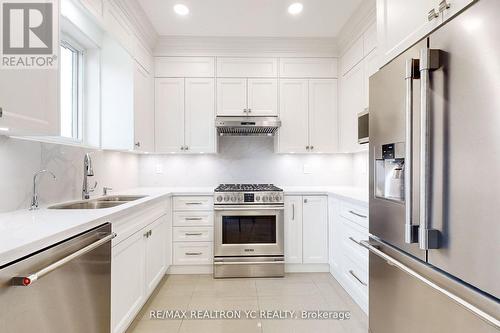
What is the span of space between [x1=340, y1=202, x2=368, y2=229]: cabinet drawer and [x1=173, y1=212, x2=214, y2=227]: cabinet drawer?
4.70ft

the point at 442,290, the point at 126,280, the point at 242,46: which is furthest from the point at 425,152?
the point at 242,46

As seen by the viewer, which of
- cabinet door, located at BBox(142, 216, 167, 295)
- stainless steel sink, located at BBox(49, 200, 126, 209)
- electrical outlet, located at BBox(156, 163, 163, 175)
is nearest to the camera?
stainless steel sink, located at BBox(49, 200, 126, 209)

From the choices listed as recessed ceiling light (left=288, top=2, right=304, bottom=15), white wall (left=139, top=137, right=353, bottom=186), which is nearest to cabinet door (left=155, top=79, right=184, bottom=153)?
white wall (left=139, top=137, right=353, bottom=186)

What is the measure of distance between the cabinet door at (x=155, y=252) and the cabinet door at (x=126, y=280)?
118 millimetres

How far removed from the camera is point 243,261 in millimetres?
2896

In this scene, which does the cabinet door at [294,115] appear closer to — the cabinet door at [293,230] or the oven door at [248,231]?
the cabinet door at [293,230]

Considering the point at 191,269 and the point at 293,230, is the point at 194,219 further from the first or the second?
the point at 293,230

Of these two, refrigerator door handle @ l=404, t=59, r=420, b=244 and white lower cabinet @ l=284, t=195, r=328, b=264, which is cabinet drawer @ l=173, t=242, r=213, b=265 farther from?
refrigerator door handle @ l=404, t=59, r=420, b=244

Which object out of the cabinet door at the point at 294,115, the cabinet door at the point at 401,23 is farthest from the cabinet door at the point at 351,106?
the cabinet door at the point at 401,23

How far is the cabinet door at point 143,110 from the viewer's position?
2736mm

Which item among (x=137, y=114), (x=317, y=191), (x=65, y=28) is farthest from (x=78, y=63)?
(x=317, y=191)

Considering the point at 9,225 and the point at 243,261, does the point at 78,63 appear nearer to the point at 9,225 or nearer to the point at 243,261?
the point at 9,225

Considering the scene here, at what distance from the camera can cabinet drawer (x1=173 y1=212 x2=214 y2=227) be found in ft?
9.76

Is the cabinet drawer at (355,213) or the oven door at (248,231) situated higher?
the cabinet drawer at (355,213)
